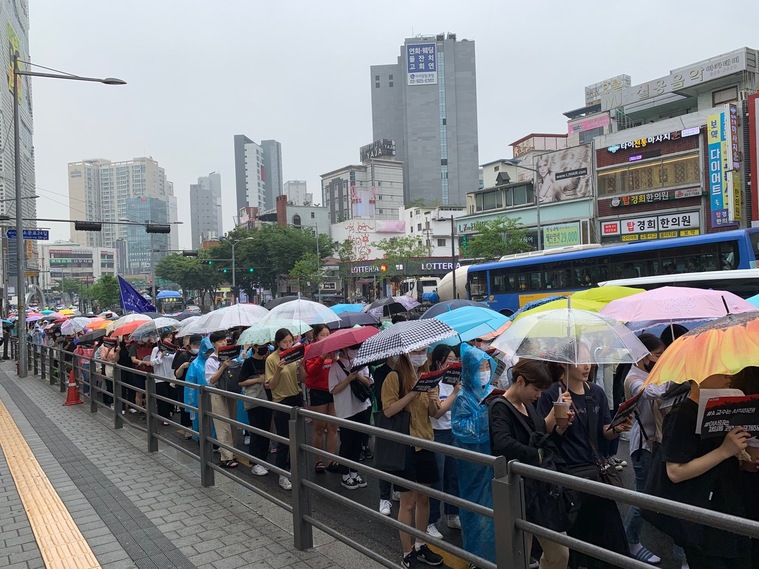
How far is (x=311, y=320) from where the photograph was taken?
25.7ft

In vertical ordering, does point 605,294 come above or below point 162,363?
above

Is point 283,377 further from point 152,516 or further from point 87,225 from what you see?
point 87,225

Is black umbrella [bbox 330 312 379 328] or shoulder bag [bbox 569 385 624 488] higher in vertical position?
black umbrella [bbox 330 312 379 328]

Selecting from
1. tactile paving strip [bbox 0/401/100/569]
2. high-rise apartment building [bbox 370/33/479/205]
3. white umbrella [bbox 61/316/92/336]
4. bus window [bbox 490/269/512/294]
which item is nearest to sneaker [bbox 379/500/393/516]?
tactile paving strip [bbox 0/401/100/569]

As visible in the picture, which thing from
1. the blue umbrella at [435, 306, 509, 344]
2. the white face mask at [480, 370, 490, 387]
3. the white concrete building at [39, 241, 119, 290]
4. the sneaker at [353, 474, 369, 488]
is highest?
the white concrete building at [39, 241, 119, 290]

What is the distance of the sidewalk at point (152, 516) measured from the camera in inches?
173

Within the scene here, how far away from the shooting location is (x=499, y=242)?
151 ft

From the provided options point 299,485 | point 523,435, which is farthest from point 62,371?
point 523,435

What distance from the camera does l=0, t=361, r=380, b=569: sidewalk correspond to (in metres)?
4.41

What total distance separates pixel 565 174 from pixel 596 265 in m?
28.4

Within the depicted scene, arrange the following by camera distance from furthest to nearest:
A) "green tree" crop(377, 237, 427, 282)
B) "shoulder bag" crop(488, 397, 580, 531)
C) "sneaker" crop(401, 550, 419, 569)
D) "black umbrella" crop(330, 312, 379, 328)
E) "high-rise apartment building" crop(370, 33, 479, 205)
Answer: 1. "high-rise apartment building" crop(370, 33, 479, 205)
2. "green tree" crop(377, 237, 427, 282)
3. "black umbrella" crop(330, 312, 379, 328)
4. "sneaker" crop(401, 550, 419, 569)
5. "shoulder bag" crop(488, 397, 580, 531)

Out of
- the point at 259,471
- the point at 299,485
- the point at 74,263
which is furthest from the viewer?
the point at 74,263

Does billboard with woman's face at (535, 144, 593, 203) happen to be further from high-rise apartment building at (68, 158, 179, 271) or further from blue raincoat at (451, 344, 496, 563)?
high-rise apartment building at (68, 158, 179, 271)

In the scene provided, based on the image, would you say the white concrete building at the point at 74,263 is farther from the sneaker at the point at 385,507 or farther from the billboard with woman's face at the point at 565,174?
the sneaker at the point at 385,507
